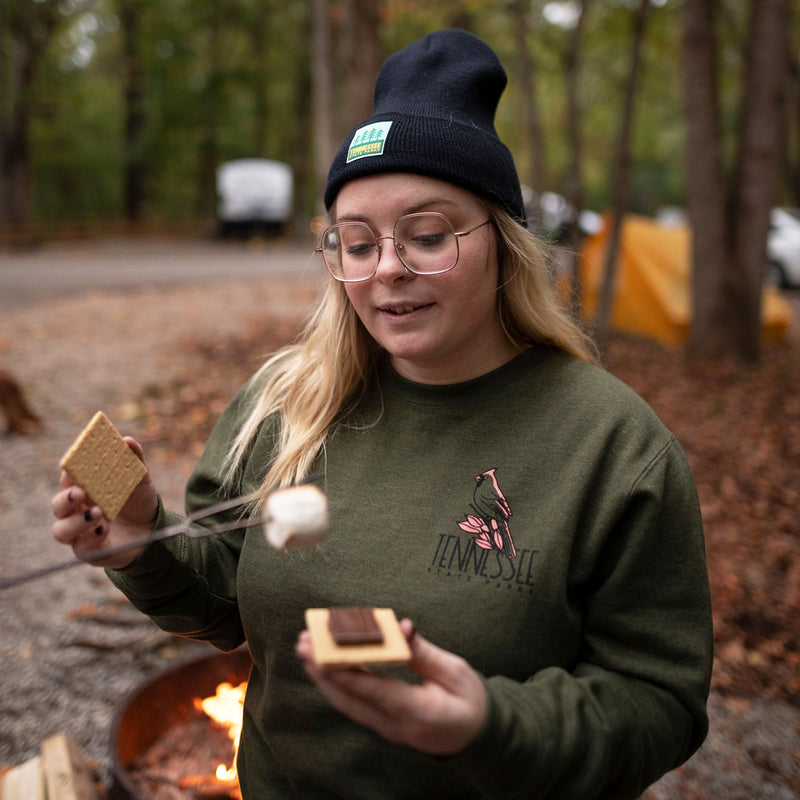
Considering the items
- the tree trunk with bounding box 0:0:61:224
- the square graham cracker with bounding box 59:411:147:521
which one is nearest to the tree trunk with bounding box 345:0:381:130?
the square graham cracker with bounding box 59:411:147:521

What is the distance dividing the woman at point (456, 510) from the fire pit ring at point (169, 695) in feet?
3.12

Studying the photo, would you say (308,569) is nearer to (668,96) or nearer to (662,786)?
(662,786)

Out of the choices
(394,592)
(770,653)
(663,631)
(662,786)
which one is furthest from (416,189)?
(770,653)

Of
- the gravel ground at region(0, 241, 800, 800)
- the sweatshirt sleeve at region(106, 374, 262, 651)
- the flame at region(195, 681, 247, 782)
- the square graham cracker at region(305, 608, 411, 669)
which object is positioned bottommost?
the gravel ground at region(0, 241, 800, 800)

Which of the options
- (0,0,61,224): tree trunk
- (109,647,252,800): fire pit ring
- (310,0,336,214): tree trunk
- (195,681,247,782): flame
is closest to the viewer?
(109,647,252,800): fire pit ring

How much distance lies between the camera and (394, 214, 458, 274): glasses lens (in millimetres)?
1847

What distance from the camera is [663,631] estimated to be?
1.71m

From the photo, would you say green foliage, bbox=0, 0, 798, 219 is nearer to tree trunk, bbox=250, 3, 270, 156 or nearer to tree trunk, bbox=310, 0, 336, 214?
tree trunk, bbox=250, 3, 270, 156

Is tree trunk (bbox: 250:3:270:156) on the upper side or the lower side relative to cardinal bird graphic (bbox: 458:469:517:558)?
upper

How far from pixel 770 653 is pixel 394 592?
3137 mm

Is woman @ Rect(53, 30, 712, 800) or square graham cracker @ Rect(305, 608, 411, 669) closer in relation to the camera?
square graham cracker @ Rect(305, 608, 411, 669)

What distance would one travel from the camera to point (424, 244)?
1850mm

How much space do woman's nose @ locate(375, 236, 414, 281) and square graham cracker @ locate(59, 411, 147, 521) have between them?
0.71 m

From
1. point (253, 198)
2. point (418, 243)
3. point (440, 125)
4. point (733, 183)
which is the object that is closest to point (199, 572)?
point (418, 243)
